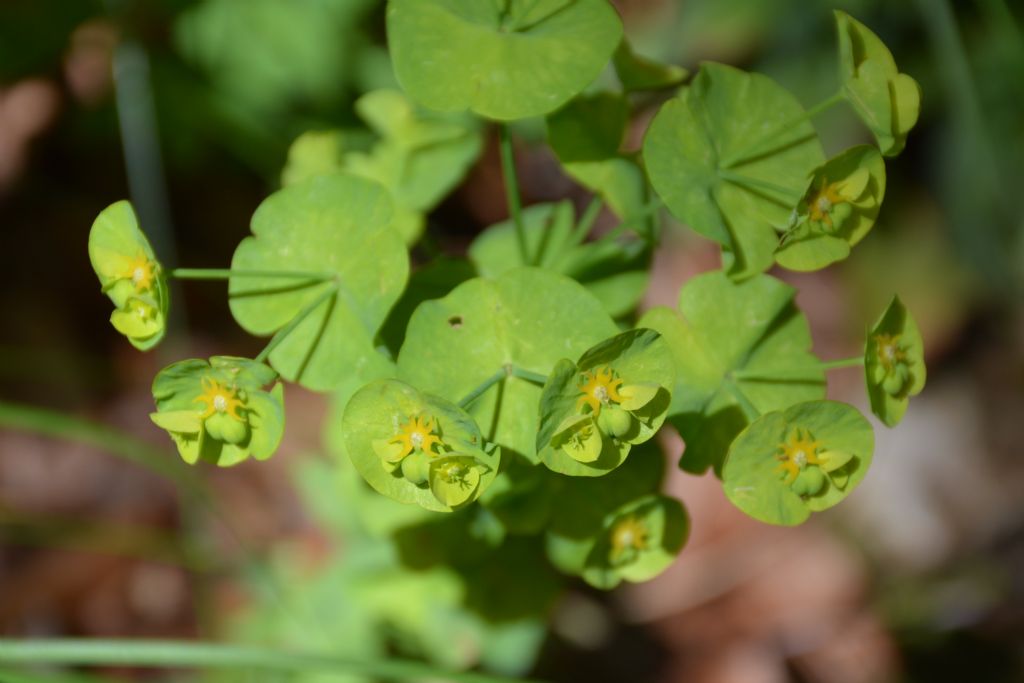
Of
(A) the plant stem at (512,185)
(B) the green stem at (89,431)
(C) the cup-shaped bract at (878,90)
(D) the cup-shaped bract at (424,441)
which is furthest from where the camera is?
(B) the green stem at (89,431)

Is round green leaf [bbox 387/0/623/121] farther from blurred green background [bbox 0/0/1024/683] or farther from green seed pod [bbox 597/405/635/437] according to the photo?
blurred green background [bbox 0/0/1024/683]

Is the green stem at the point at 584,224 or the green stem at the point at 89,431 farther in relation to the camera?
the green stem at the point at 89,431

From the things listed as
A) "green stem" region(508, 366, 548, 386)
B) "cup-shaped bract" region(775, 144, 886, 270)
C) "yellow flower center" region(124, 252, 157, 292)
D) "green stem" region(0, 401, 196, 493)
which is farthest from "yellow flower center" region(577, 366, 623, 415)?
"green stem" region(0, 401, 196, 493)

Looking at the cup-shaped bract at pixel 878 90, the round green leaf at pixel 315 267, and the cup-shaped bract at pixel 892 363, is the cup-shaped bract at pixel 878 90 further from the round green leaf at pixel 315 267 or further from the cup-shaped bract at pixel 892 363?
the round green leaf at pixel 315 267

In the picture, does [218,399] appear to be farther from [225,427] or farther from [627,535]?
[627,535]

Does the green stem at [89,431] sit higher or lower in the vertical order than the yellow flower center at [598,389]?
lower

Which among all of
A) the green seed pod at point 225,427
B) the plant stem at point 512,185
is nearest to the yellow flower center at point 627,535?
the plant stem at point 512,185
